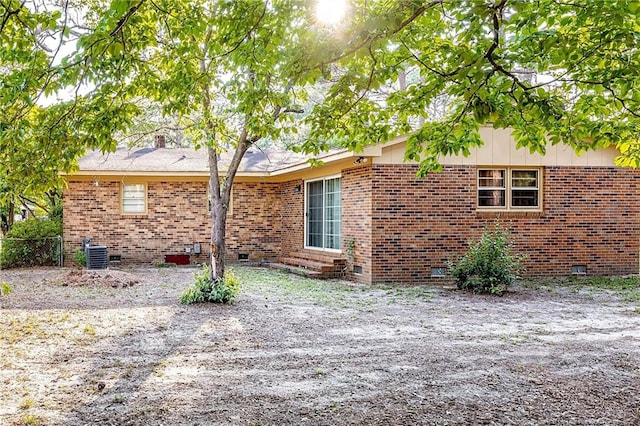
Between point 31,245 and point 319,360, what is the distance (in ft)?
47.1

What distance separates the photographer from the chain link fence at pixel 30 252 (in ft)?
56.6

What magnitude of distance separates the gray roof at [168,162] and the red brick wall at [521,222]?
4.33 m

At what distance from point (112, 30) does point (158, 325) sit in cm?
469

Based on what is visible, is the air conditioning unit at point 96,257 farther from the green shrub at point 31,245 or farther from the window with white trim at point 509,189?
the window with white trim at point 509,189

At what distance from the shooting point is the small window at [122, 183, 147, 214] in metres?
18.7

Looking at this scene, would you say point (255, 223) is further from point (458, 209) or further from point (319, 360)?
point (319, 360)

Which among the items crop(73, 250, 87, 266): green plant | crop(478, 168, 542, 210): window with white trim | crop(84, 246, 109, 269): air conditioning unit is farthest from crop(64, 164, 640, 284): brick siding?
crop(73, 250, 87, 266): green plant

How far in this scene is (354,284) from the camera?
1320 centimetres

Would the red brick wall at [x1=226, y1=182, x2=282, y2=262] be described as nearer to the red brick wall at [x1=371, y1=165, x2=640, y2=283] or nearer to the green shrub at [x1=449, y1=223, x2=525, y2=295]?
the red brick wall at [x1=371, y1=165, x2=640, y2=283]

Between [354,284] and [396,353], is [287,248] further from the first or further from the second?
[396,353]

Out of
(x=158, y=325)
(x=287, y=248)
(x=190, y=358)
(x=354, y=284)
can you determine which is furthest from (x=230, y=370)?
(x=287, y=248)

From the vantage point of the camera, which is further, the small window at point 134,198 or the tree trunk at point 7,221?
the tree trunk at point 7,221

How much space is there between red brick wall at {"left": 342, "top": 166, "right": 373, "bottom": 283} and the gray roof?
9.04ft

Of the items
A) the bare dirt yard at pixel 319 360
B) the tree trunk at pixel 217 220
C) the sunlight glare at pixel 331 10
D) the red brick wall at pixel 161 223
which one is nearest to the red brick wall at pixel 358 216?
the bare dirt yard at pixel 319 360
